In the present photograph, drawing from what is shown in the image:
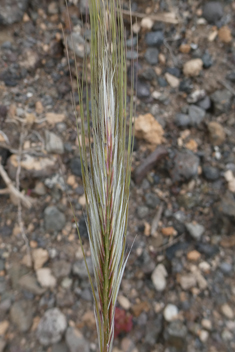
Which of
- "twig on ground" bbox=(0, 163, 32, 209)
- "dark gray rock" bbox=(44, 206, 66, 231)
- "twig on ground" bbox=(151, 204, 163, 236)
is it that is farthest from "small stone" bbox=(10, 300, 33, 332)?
"twig on ground" bbox=(151, 204, 163, 236)

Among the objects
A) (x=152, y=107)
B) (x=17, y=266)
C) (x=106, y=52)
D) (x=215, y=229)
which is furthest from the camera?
(x=152, y=107)

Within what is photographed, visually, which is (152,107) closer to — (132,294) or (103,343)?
(132,294)

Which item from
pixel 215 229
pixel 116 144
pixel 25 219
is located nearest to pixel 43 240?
pixel 25 219

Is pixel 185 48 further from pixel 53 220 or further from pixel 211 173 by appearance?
pixel 53 220

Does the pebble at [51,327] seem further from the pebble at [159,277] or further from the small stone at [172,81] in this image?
the small stone at [172,81]

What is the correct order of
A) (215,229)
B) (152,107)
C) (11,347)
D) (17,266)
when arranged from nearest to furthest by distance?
(11,347)
(17,266)
(215,229)
(152,107)

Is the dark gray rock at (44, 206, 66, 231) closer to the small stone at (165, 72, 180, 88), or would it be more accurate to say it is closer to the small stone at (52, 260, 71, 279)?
the small stone at (52, 260, 71, 279)

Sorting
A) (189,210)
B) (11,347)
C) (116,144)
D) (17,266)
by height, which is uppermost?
(116,144)
